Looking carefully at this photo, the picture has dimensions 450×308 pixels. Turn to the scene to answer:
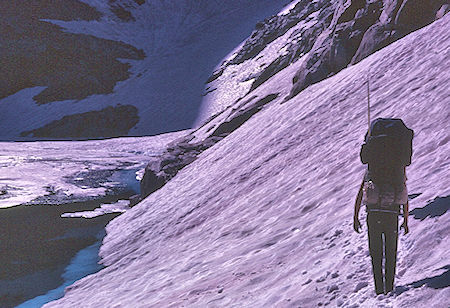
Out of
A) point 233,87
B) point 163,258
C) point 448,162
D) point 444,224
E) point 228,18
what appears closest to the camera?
point 444,224

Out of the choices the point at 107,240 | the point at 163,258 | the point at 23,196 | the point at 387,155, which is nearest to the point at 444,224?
the point at 387,155

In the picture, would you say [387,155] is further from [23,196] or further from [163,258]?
[23,196]

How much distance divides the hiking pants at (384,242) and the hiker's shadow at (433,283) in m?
0.09

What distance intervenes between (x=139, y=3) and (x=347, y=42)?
67.3 metres

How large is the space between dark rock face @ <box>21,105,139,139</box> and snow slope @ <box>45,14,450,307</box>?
3743 cm

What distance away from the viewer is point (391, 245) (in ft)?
12.6

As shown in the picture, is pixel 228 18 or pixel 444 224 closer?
pixel 444 224

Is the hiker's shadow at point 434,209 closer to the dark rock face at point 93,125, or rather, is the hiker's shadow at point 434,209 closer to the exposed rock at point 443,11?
the exposed rock at point 443,11

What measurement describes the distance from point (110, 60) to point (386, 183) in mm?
67062

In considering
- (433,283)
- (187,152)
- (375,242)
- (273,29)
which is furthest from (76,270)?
(273,29)

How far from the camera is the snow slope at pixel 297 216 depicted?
15.4 ft

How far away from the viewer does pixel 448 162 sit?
623 centimetres

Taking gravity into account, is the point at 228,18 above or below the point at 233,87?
above

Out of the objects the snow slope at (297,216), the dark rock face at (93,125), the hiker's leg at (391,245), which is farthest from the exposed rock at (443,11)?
the dark rock face at (93,125)
